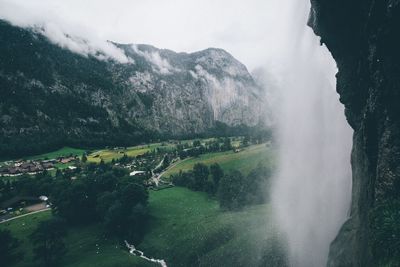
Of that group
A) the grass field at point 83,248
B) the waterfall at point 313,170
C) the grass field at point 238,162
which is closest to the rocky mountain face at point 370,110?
the waterfall at point 313,170

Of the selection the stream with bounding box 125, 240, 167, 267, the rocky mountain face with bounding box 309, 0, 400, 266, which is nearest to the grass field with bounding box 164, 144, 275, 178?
the stream with bounding box 125, 240, 167, 267

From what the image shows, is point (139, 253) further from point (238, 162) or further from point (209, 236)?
point (238, 162)

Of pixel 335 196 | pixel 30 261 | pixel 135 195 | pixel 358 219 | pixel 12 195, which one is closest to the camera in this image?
pixel 358 219

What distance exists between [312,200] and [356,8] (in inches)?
1299

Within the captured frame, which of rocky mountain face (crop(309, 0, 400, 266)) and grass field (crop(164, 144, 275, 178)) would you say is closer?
rocky mountain face (crop(309, 0, 400, 266))

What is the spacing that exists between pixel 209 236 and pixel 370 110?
1898 inches

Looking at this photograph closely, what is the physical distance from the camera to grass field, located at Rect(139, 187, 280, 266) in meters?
57.0

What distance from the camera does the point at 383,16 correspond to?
25516 mm

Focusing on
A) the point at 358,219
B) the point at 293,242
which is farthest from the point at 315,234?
the point at 358,219

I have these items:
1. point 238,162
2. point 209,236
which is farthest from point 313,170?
point 238,162

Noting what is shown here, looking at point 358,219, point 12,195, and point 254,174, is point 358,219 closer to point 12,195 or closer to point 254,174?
point 254,174

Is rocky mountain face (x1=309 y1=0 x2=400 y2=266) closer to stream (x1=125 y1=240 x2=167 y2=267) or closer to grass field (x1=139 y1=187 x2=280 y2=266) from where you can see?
grass field (x1=139 y1=187 x2=280 y2=266)

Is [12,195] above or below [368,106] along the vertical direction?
below

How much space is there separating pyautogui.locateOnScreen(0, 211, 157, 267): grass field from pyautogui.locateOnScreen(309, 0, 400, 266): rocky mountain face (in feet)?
150
